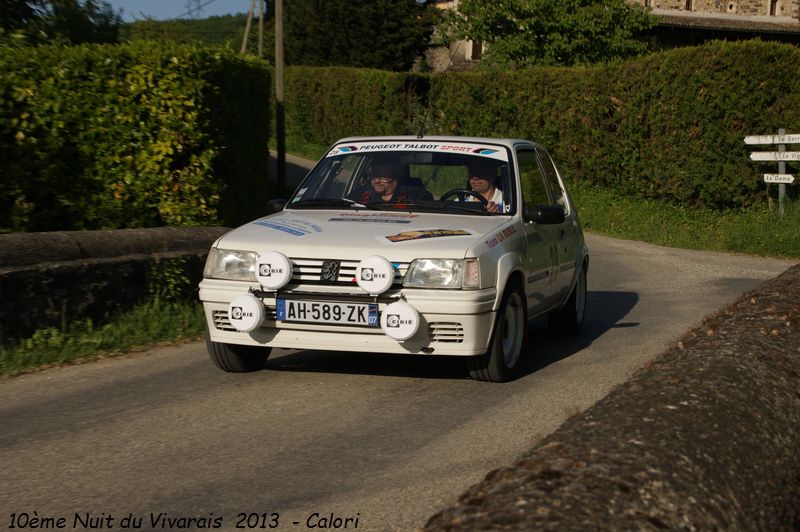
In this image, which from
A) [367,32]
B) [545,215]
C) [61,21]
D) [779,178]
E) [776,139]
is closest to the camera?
[545,215]

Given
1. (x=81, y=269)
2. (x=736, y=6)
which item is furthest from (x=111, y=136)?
(x=736, y=6)

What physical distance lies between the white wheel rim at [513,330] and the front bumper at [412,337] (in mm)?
514

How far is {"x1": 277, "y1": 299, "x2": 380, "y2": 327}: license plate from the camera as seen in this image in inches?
285

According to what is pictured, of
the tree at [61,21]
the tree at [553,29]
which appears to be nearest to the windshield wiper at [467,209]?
the tree at [61,21]

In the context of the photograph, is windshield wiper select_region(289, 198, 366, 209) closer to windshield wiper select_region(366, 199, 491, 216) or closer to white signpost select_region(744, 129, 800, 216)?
windshield wiper select_region(366, 199, 491, 216)

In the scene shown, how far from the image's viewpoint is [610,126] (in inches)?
993

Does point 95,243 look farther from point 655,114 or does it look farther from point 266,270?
point 655,114

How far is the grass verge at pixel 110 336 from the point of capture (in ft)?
28.1

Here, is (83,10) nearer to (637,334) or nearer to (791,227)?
(637,334)

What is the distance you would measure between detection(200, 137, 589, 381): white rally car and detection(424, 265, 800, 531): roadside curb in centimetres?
206

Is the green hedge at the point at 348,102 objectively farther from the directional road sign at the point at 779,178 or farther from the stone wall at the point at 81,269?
the stone wall at the point at 81,269

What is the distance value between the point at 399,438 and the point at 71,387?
→ 2.64m

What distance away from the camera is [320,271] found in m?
7.33

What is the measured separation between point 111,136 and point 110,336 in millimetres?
2820
